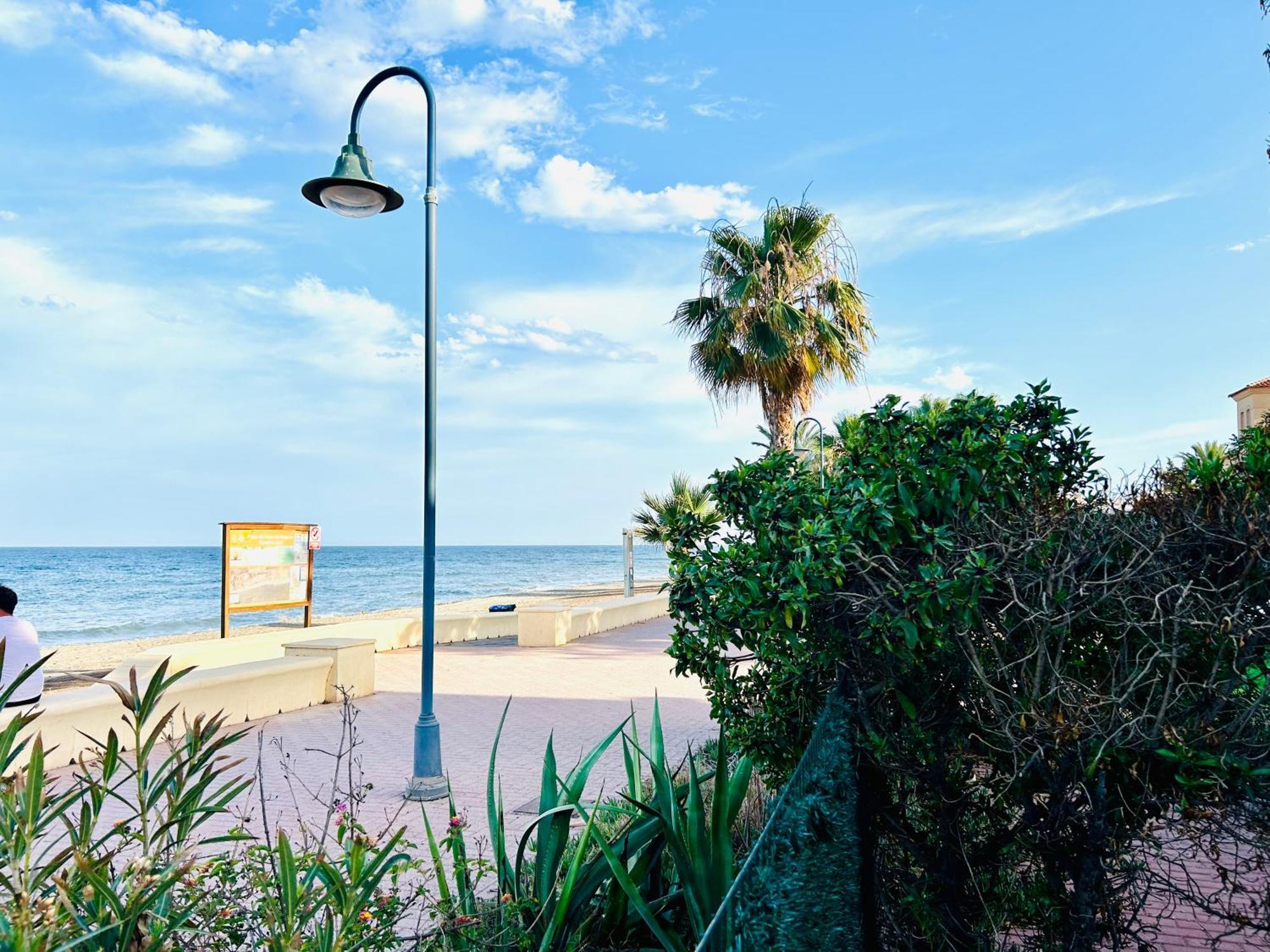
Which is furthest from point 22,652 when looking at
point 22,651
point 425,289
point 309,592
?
point 309,592

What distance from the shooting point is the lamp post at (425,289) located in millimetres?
6805

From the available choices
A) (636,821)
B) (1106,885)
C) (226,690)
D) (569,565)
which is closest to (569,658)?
(226,690)

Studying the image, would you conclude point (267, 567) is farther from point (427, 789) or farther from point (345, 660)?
point (427, 789)

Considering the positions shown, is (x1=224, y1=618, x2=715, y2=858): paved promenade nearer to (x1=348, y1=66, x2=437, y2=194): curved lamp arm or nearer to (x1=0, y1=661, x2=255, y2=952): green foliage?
(x1=0, y1=661, x2=255, y2=952): green foliage

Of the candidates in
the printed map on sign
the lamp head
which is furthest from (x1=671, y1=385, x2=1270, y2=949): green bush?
the printed map on sign

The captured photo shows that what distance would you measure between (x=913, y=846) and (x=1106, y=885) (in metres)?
0.63

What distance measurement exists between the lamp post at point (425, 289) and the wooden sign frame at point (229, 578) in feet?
23.5

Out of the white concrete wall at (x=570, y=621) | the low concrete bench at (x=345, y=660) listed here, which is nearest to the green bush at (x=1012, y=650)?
the low concrete bench at (x=345, y=660)

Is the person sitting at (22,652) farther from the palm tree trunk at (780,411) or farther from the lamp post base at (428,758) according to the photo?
the palm tree trunk at (780,411)

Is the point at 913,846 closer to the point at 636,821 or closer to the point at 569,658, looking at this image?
the point at 636,821

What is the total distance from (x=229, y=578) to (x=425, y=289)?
9067 mm

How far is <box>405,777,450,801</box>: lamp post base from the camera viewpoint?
6.60 meters

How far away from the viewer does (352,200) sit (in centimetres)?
701

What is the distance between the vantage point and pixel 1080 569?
2822mm
